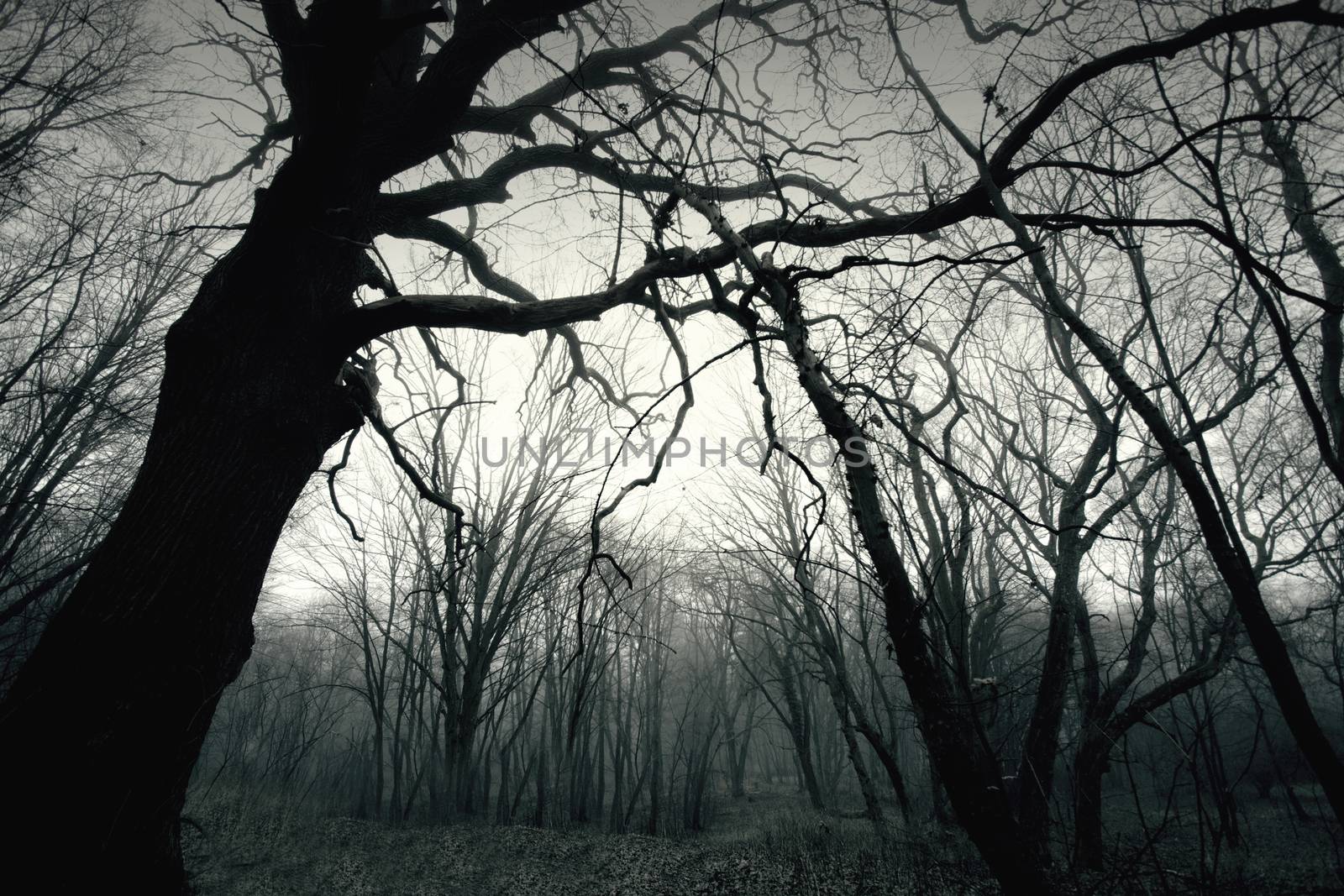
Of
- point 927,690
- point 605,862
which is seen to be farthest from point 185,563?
point 605,862

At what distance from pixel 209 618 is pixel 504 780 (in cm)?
693

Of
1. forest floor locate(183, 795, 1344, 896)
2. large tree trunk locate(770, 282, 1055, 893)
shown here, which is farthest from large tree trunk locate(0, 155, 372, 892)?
forest floor locate(183, 795, 1344, 896)

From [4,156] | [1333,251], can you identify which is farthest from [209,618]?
[1333,251]

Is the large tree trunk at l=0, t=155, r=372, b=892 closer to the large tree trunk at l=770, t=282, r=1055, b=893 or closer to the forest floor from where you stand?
the large tree trunk at l=770, t=282, r=1055, b=893

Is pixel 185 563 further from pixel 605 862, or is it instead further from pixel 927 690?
pixel 605 862

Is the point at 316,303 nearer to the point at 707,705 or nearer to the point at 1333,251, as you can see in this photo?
the point at 1333,251

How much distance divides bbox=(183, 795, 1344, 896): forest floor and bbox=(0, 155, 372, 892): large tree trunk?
4337 millimetres

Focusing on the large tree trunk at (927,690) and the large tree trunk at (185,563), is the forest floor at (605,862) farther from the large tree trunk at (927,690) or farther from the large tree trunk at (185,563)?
the large tree trunk at (185,563)

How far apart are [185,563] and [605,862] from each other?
5.59 m

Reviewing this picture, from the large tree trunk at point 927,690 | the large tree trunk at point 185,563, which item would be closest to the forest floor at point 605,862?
the large tree trunk at point 927,690

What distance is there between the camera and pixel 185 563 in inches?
75.0

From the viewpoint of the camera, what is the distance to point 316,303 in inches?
98.8

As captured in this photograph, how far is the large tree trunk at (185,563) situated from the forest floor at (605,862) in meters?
4.34

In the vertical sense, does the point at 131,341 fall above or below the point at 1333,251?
above
